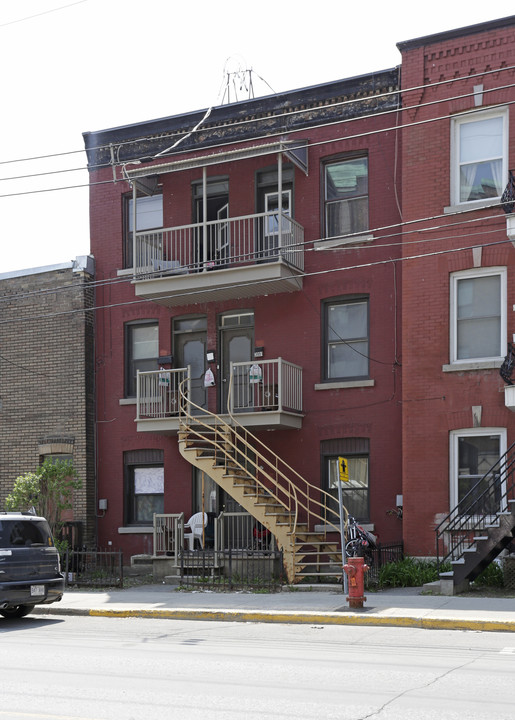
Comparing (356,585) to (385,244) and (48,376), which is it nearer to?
(385,244)

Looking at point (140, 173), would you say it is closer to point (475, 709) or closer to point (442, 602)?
point (442, 602)

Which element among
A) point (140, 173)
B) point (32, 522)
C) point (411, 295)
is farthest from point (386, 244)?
point (32, 522)

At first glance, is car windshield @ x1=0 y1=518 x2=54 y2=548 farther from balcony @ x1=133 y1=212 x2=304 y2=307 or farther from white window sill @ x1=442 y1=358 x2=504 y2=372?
white window sill @ x1=442 y1=358 x2=504 y2=372

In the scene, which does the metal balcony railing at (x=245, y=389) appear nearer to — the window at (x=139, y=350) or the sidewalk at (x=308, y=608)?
the window at (x=139, y=350)

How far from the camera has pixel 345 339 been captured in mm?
20547

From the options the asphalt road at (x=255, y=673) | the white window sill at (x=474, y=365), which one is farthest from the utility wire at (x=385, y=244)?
the asphalt road at (x=255, y=673)

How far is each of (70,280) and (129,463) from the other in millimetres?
4900

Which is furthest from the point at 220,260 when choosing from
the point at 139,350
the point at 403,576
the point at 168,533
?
the point at 403,576

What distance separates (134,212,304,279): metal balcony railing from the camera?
2045 centimetres

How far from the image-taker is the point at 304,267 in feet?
68.4

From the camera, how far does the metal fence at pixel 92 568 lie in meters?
18.8

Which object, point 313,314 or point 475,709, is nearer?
point 475,709

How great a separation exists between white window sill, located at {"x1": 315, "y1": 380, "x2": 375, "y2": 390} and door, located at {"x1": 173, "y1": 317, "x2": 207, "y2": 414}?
3.16m

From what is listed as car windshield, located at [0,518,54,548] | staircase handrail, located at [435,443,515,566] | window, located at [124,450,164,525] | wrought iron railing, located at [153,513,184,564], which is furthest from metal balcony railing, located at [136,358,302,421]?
car windshield, located at [0,518,54,548]
